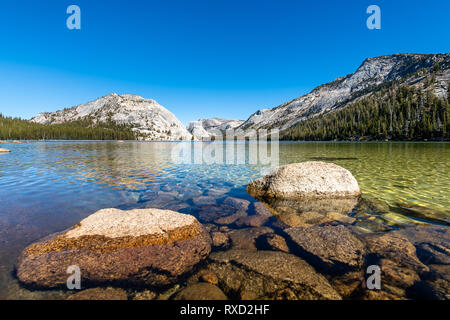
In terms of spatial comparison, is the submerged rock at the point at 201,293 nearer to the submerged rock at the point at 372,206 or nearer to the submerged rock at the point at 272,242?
the submerged rock at the point at 272,242

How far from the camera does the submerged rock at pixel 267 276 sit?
400cm

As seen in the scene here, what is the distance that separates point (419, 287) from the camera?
13.4ft

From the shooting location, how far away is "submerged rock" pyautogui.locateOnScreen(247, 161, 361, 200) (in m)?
10.5

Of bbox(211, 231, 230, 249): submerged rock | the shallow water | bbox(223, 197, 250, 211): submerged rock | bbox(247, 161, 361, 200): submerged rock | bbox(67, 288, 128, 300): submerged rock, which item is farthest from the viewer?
bbox(247, 161, 361, 200): submerged rock

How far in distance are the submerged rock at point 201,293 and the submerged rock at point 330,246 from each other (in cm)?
272

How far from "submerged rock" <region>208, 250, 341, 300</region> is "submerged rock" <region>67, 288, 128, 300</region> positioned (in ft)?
6.82

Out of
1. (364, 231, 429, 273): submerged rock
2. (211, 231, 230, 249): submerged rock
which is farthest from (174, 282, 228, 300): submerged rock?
(364, 231, 429, 273): submerged rock

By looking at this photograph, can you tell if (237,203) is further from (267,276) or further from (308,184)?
(267,276)

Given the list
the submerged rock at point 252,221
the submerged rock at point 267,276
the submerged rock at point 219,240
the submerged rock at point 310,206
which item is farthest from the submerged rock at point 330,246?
the submerged rock at point 219,240

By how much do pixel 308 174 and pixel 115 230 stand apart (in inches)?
385

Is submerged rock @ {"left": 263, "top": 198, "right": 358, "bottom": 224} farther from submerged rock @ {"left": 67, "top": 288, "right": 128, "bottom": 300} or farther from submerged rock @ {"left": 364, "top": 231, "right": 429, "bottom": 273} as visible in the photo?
submerged rock @ {"left": 67, "top": 288, "right": 128, "bottom": 300}
